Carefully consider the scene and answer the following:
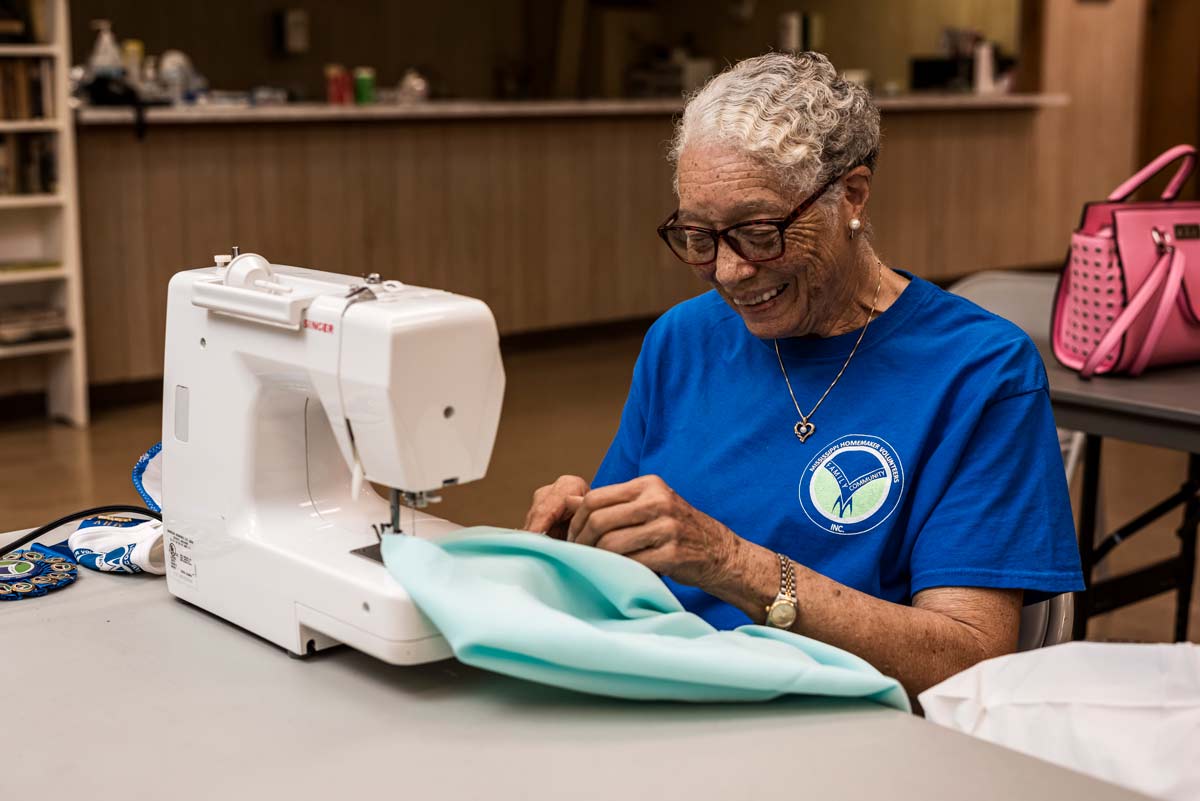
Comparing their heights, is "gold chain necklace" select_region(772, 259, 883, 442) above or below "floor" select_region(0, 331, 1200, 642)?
above

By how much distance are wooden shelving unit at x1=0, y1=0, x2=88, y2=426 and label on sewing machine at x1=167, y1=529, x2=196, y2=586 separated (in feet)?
12.0

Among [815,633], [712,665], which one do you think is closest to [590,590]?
[712,665]

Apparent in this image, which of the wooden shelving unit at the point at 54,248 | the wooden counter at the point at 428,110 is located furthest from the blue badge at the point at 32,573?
the wooden shelving unit at the point at 54,248

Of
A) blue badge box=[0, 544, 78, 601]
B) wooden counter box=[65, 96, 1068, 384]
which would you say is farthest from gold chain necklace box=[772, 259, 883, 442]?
wooden counter box=[65, 96, 1068, 384]

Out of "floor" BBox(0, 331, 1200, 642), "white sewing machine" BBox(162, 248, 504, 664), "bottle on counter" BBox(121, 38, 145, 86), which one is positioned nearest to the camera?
"white sewing machine" BBox(162, 248, 504, 664)

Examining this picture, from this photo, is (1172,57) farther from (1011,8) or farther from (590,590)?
(590,590)

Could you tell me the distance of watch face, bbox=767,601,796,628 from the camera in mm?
1296

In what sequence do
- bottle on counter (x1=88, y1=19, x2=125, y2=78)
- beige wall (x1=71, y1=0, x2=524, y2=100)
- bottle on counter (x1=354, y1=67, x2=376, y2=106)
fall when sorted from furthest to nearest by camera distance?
beige wall (x1=71, y1=0, x2=524, y2=100) < bottle on counter (x1=354, y1=67, x2=376, y2=106) < bottle on counter (x1=88, y1=19, x2=125, y2=78)

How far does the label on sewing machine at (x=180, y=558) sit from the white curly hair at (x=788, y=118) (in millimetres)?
646

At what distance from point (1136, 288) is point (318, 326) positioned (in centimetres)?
186

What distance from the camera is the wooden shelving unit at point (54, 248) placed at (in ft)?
15.4

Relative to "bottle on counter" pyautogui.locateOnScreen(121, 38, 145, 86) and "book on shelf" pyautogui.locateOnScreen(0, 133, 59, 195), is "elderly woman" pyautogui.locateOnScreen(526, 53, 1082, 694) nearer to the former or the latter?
"book on shelf" pyautogui.locateOnScreen(0, 133, 59, 195)

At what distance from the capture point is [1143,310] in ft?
8.28

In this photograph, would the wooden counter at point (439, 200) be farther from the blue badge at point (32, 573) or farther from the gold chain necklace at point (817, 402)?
the blue badge at point (32, 573)
